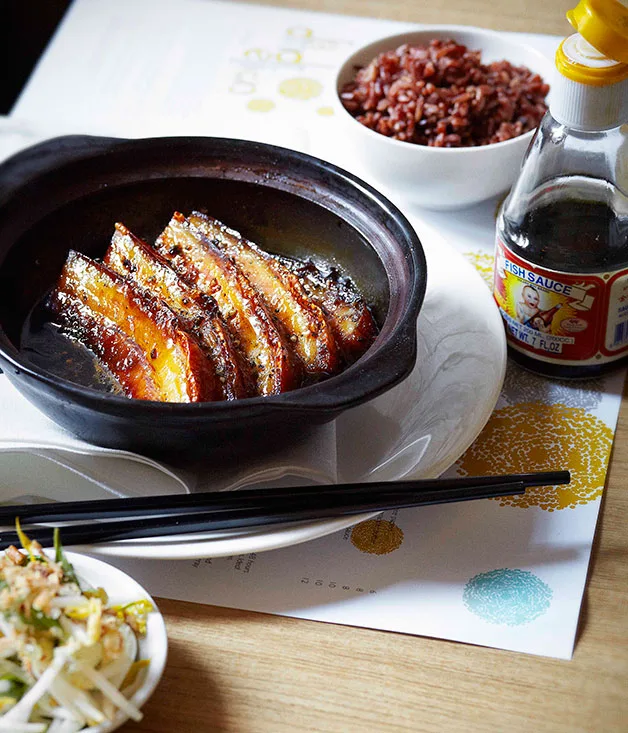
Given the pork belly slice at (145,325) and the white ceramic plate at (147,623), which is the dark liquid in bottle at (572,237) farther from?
the white ceramic plate at (147,623)

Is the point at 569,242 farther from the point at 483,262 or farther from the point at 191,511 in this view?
the point at 191,511

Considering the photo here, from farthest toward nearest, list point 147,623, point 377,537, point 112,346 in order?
point 112,346
point 377,537
point 147,623

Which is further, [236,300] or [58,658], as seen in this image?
[236,300]

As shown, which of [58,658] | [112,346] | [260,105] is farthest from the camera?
[260,105]

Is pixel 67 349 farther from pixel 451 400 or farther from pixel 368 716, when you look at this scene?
pixel 368 716

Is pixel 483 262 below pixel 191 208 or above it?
below

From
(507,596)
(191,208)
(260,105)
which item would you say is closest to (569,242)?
(507,596)

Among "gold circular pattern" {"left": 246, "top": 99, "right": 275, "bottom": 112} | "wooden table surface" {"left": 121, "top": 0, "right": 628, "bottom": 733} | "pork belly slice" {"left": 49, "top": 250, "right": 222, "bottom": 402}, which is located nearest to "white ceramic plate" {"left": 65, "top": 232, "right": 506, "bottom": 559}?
"wooden table surface" {"left": 121, "top": 0, "right": 628, "bottom": 733}
